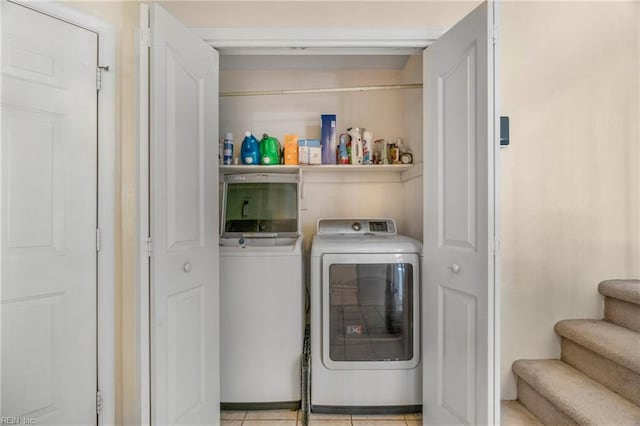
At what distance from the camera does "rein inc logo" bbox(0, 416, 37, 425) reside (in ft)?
4.28

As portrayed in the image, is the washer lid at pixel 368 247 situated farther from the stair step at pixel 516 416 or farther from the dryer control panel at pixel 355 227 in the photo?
the stair step at pixel 516 416

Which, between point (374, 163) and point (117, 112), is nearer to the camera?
point (117, 112)

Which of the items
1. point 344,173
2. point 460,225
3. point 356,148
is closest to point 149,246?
point 460,225

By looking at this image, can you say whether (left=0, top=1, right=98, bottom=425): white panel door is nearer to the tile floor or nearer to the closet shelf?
the tile floor

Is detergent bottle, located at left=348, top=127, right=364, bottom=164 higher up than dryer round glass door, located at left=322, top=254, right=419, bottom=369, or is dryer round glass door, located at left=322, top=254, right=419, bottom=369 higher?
detergent bottle, located at left=348, top=127, right=364, bottom=164

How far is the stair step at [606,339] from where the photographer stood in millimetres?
1404

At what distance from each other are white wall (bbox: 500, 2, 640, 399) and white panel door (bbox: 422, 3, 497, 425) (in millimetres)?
426

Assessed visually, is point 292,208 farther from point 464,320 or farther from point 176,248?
point 464,320

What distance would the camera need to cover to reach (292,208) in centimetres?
244

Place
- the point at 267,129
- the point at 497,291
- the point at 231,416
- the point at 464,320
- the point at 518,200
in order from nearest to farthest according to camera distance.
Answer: the point at 497,291 < the point at 464,320 < the point at 518,200 < the point at 231,416 < the point at 267,129

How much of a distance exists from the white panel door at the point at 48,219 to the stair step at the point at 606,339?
2.47 meters

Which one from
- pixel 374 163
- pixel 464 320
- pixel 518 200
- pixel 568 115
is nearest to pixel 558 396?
pixel 464 320

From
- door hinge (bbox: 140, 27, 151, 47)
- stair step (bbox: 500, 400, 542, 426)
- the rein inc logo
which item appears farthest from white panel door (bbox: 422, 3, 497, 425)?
the rein inc logo

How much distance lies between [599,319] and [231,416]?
2.26 meters
